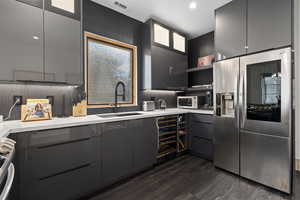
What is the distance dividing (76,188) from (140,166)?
86 centimetres

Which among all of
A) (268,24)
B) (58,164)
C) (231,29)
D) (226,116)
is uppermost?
(231,29)

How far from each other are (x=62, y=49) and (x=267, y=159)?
2.90 metres

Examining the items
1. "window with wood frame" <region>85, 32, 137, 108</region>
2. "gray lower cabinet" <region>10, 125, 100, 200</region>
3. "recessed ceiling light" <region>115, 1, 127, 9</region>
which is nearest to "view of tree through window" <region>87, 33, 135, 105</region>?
"window with wood frame" <region>85, 32, 137, 108</region>

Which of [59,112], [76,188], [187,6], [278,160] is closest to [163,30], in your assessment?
[187,6]

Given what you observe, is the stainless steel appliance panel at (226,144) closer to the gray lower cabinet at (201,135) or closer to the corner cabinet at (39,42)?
the gray lower cabinet at (201,135)

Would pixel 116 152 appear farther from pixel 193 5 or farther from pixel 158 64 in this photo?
pixel 193 5

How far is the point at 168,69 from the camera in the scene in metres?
2.79

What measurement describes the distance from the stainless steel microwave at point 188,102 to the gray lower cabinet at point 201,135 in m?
0.31

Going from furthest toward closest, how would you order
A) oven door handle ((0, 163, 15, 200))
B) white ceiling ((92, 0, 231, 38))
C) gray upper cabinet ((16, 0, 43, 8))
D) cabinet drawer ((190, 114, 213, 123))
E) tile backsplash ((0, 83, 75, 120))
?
cabinet drawer ((190, 114, 213, 123)) → white ceiling ((92, 0, 231, 38)) → tile backsplash ((0, 83, 75, 120)) → gray upper cabinet ((16, 0, 43, 8)) → oven door handle ((0, 163, 15, 200))

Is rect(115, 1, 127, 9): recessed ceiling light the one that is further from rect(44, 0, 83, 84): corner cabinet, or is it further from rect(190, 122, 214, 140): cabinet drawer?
rect(190, 122, 214, 140): cabinet drawer

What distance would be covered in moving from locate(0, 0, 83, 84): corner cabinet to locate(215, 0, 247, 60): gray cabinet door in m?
2.14

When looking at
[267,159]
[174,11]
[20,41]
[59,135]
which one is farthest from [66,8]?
[267,159]

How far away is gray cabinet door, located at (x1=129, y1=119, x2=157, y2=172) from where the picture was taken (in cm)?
191

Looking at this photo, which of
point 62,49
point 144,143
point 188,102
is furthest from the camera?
point 188,102
